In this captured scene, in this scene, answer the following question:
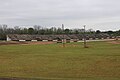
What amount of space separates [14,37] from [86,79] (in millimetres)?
103868

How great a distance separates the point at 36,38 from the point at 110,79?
4330 inches

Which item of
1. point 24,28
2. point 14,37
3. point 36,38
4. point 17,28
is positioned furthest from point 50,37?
point 17,28

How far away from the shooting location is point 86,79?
1502 centimetres

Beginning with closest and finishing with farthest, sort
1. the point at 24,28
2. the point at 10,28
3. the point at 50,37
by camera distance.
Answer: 1. the point at 50,37
2. the point at 24,28
3. the point at 10,28

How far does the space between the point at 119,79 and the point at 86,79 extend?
179 centimetres

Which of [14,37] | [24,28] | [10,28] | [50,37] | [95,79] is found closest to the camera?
[95,79]

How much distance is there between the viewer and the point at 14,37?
116875 mm

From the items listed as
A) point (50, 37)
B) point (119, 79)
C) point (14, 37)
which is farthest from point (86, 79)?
point (50, 37)

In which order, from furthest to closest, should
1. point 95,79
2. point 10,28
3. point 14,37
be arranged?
point 10,28 → point 14,37 → point 95,79

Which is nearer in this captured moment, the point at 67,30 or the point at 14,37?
the point at 14,37

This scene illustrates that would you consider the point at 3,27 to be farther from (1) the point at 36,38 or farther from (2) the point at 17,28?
(1) the point at 36,38

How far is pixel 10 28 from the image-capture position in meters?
184

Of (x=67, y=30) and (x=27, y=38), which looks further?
(x=67, y=30)

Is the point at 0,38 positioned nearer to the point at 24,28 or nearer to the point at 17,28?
the point at 24,28
